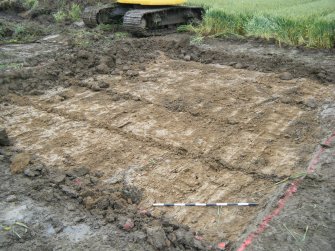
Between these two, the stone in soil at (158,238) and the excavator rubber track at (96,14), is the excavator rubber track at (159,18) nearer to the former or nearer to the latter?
the excavator rubber track at (96,14)

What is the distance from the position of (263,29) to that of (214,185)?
17.7ft

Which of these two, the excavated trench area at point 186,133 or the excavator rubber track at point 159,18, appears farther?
the excavator rubber track at point 159,18

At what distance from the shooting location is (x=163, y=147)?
4.71 m

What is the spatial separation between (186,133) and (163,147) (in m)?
0.42

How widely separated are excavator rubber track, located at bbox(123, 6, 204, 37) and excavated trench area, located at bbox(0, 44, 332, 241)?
249 centimetres

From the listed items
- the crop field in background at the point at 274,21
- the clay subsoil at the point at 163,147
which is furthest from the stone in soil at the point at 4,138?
the crop field in background at the point at 274,21

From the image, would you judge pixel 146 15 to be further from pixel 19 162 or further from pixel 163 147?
pixel 19 162

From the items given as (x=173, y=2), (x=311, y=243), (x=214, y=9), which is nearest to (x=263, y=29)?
(x=214, y=9)

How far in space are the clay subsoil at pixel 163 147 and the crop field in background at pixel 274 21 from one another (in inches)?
15.4

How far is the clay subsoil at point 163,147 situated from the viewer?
3385mm

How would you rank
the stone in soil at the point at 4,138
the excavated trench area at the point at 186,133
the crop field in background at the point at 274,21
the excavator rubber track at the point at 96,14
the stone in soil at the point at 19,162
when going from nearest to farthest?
the excavated trench area at the point at 186,133, the stone in soil at the point at 19,162, the stone in soil at the point at 4,138, the crop field in background at the point at 274,21, the excavator rubber track at the point at 96,14

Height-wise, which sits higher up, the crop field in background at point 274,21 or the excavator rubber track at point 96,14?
the excavator rubber track at point 96,14

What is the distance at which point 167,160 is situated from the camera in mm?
4473

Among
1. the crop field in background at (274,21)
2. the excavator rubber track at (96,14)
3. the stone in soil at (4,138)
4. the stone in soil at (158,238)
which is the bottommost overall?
the stone in soil at (158,238)
